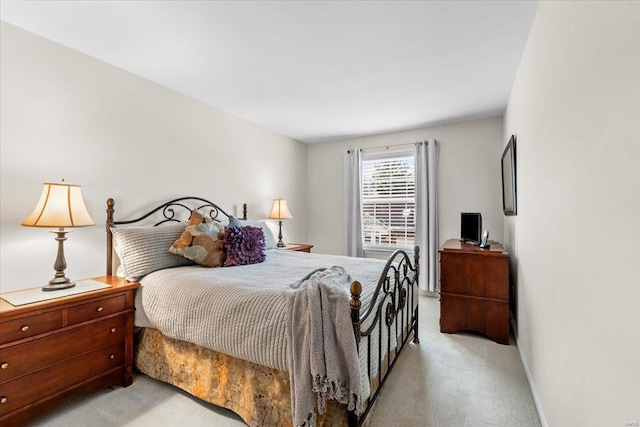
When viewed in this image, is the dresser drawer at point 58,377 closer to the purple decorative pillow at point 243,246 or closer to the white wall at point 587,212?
the purple decorative pillow at point 243,246

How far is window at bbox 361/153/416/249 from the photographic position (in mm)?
4328

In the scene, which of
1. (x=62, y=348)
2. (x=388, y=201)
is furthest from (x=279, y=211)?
(x=62, y=348)

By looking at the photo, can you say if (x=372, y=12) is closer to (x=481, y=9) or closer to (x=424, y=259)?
(x=481, y=9)

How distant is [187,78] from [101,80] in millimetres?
664

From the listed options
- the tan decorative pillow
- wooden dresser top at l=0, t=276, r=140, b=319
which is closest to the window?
the tan decorative pillow

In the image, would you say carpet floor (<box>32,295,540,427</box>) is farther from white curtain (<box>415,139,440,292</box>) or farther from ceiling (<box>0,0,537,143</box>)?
ceiling (<box>0,0,537,143</box>)

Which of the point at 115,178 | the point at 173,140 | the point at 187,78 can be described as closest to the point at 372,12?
the point at 187,78

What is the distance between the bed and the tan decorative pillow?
0.09 metres

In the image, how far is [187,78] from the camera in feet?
8.79

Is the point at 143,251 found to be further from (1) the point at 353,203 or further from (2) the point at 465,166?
(2) the point at 465,166

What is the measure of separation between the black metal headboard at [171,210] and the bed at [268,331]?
0.05 feet

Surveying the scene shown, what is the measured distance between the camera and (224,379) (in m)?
1.70

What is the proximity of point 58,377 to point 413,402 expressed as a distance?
214 centimetres

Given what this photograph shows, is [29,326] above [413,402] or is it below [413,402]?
above
